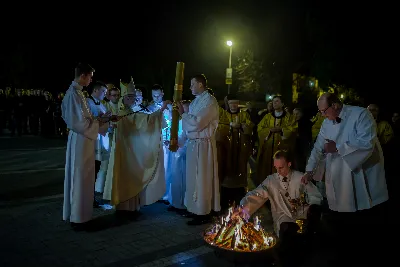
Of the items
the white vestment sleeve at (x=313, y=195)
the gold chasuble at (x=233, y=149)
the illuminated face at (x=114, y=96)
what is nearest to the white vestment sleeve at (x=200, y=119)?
the white vestment sleeve at (x=313, y=195)

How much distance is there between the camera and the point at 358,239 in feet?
17.4

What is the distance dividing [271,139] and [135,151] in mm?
→ 3571

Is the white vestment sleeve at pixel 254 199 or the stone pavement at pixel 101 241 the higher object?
the white vestment sleeve at pixel 254 199

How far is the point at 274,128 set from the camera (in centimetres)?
921

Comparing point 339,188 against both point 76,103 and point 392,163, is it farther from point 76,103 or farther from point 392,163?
point 392,163

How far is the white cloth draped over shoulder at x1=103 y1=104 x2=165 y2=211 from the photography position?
22.5 ft

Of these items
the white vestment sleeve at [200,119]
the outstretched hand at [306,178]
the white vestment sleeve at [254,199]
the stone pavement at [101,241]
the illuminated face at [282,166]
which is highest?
the white vestment sleeve at [200,119]

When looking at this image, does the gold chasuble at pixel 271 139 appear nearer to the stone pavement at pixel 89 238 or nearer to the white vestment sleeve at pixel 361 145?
the stone pavement at pixel 89 238

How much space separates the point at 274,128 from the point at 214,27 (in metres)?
28.1

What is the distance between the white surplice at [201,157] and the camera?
21.7 ft

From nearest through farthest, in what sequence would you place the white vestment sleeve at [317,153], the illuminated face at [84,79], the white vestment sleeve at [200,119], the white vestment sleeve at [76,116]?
the white vestment sleeve at [317,153] < the white vestment sleeve at [76,116] < the illuminated face at [84,79] < the white vestment sleeve at [200,119]

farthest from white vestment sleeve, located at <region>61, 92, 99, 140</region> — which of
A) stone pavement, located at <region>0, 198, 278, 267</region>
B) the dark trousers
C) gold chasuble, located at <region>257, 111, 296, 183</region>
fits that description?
gold chasuble, located at <region>257, 111, 296, 183</region>

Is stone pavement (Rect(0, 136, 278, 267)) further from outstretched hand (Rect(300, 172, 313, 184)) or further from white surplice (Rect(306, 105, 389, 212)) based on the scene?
white surplice (Rect(306, 105, 389, 212))

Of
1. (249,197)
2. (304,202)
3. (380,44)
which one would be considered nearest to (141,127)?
(249,197)
